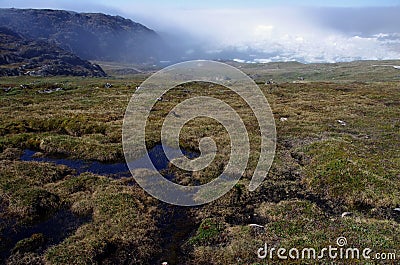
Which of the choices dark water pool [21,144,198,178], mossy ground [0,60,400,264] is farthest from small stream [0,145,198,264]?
dark water pool [21,144,198,178]

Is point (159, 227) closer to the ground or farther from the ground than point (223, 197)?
closer to the ground

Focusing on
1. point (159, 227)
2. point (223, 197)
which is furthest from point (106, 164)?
point (223, 197)

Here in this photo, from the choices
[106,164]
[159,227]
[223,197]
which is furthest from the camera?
[106,164]

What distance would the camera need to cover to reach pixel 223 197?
24953 millimetres

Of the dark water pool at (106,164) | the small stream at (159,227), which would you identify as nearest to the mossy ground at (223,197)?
the small stream at (159,227)

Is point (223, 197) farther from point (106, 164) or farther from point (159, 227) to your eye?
point (106, 164)

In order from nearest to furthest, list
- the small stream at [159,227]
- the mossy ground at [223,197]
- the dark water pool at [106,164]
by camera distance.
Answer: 1. the mossy ground at [223,197]
2. the small stream at [159,227]
3. the dark water pool at [106,164]

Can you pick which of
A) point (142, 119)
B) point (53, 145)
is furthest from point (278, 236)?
point (142, 119)

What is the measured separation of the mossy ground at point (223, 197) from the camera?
61.4 feet

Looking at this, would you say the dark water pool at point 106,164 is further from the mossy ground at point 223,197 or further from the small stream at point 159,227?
the small stream at point 159,227

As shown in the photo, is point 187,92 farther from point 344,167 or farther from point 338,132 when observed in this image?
point 344,167

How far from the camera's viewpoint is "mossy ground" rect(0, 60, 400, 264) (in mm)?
18703

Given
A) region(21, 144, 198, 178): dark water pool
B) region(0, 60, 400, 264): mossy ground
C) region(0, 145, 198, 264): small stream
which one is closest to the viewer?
region(0, 60, 400, 264): mossy ground

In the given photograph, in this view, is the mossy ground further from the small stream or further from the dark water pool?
the dark water pool
